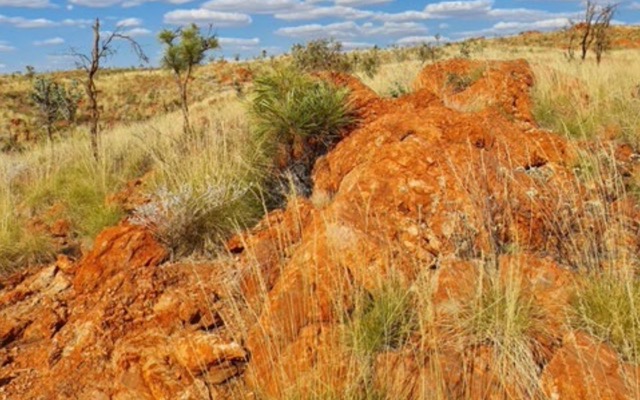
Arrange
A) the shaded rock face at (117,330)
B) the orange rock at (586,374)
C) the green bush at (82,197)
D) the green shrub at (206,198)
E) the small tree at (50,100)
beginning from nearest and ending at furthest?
1. the orange rock at (586,374)
2. the shaded rock face at (117,330)
3. the green shrub at (206,198)
4. the green bush at (82,197)
5. the small tree at (50,100)

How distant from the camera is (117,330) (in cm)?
358

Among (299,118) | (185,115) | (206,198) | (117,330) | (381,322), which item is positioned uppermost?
(299,118)

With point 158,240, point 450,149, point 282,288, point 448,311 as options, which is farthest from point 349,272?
point 158,240

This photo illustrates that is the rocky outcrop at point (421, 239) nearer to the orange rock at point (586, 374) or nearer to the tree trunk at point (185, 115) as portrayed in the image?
the orange rock at point (586, 374)

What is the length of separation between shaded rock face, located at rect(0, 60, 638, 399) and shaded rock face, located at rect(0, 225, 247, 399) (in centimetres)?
1

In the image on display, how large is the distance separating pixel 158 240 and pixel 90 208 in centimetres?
184

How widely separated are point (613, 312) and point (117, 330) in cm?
276

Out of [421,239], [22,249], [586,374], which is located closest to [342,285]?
[421,239]

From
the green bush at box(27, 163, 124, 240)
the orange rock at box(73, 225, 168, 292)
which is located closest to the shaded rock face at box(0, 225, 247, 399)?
the orange rock at box(73, 225, 168, 292)

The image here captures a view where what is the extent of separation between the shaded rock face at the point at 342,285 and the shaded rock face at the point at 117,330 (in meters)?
0.01

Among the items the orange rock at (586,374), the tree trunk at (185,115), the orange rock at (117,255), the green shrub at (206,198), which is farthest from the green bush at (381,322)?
the tree trunk at (185,115)

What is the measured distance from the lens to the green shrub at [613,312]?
103 inches

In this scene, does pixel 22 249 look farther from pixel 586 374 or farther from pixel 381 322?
pixel 586 374

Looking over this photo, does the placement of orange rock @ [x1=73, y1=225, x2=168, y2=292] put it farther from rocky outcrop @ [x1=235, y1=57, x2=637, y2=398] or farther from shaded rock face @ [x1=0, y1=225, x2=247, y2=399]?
rocky outcrop @ [x1=235, y1=57, x2=637, y2=398]
